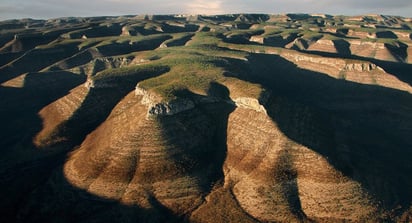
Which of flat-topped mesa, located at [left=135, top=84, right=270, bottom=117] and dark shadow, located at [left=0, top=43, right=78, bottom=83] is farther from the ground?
flat-topped mesa, located at [left=135, top=84, right=270, bottom=117]

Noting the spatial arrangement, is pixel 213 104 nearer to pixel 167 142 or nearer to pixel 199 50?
pixel 167 142

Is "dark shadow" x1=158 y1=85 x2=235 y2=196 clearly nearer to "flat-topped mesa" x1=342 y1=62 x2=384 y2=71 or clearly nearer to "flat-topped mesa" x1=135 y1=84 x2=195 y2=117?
"flat-topped mesa" x1=135 y1=84 x2=195 y2=117

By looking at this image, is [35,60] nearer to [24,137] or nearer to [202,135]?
[24,137]

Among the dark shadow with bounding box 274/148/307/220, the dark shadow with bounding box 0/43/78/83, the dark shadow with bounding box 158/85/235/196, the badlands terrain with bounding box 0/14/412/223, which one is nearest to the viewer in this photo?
the dark shadow with bounding box 274/148/307/220

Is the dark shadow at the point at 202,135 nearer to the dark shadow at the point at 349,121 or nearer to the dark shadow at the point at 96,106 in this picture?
the dark shadow at the point at 349,121

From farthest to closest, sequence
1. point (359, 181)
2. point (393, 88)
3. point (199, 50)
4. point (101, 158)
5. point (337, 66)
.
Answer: point (199, 50)
point (337, 66)
point (393, 88)
point (101, 158)
point (359, 181)

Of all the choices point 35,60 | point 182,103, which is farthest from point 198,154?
point 35,60

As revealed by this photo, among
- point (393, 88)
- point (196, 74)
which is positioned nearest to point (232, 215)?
point (196, 74)

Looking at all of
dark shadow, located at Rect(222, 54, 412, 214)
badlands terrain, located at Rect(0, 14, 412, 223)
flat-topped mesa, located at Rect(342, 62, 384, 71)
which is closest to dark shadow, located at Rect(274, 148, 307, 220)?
badlands terrain, located at Rect(0, 14, 412, 223)
